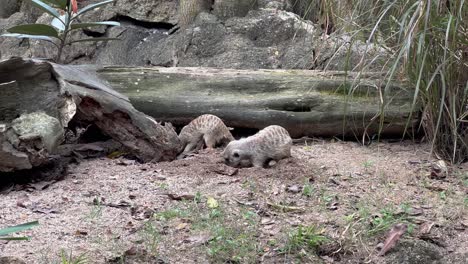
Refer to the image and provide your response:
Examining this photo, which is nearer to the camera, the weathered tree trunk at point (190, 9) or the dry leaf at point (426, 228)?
the dry leaf at point (426, 228)

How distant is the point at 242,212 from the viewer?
3.44 m

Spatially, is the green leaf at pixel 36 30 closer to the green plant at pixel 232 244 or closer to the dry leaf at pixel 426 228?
the green plant at pixel 232 244

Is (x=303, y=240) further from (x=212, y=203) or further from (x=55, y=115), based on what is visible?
(x=55, y=115)

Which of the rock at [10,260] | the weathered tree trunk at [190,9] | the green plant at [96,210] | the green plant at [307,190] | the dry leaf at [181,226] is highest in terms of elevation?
the weathered tree trunk at [190,9]

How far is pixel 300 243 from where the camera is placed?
3096 millimetres

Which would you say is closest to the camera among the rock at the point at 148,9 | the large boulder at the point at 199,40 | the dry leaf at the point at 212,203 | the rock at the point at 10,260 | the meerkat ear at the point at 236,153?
the rock at the point at 10,260

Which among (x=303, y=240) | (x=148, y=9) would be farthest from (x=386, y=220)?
(x=148, y=9)

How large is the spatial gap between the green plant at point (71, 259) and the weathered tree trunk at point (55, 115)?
1061mm

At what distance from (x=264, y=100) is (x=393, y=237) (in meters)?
2.01

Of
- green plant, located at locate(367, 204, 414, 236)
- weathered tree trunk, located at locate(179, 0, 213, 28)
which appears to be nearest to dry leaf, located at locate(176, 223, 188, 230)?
green plant, located at locate(367, 204, 414, 236)

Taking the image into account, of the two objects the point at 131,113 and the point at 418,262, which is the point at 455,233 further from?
the point at 131,113

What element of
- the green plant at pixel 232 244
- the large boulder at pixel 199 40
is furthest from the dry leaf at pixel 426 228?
the large boulder at pixel 199 40

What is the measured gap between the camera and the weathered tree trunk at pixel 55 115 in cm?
370

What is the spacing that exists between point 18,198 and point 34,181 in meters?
0.31
